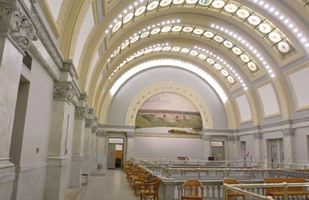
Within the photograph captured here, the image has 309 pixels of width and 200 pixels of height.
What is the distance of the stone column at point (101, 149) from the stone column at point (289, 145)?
1602cm

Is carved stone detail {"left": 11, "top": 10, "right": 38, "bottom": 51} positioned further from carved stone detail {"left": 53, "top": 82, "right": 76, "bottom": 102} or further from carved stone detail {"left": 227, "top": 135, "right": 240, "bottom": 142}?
carved stone detail {"left": 227, "top": 135, "right": 240, "bottom": 142}

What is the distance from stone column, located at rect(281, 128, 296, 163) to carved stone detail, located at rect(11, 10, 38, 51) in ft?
63.8

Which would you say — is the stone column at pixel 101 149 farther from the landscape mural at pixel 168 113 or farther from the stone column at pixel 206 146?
the stone column at pixel 206 146

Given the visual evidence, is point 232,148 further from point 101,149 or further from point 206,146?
point 101,149

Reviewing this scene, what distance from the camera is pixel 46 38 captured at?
6.53 m

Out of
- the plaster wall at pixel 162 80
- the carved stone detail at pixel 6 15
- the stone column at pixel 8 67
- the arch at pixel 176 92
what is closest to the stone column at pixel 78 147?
the stone column at pixel 8 67

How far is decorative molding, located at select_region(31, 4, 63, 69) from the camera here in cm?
544

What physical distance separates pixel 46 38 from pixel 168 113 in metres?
21.7

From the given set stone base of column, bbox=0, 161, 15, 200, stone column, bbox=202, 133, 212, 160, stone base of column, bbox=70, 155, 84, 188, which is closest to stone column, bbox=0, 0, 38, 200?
stone base of column, bbox=0, 161, 15, 200

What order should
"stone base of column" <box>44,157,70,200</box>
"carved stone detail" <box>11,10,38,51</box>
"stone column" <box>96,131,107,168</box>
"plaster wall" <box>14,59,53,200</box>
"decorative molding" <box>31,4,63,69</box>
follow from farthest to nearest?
"stone column" <box>96,131,107,168</box> < "stone base of column" <box>44,157,70,200</box> < "plaster wall" <box>14,59,53,200</box> < "decorative molding" <box>31,4,63,69</box> < "carved stone detail" <box>11,10,38,51</box>

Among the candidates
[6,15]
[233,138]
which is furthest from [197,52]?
[6,15]

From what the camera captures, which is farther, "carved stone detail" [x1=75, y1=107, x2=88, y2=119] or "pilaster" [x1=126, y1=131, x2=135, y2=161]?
"pilaster" [x1=126, y1=131, x2=135, y2=161]

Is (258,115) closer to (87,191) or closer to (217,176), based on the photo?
(217,176)

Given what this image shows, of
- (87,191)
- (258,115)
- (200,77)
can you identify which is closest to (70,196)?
(87,191)
